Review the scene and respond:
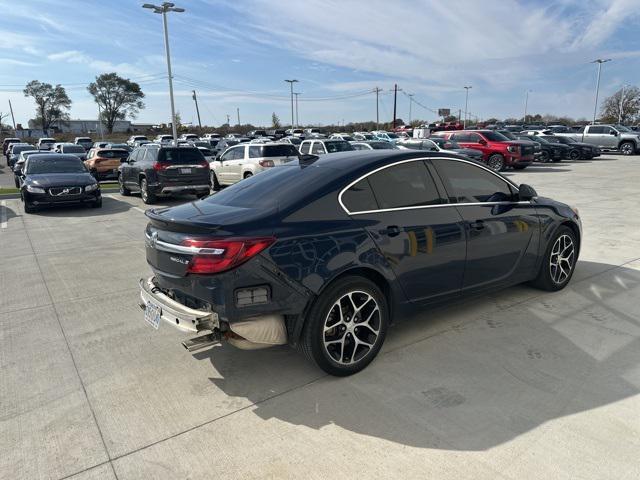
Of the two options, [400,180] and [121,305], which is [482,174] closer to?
[400,180]

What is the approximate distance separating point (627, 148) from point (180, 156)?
99.6 ft

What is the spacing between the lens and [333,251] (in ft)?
10.5

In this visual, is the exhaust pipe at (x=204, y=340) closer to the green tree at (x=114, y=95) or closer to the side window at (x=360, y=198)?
the side window at (x=360, y=198)

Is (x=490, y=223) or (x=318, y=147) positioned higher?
(x=318, y=147)

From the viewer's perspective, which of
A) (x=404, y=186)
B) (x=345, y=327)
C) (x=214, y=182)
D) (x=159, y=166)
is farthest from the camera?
(x=214, y=182)

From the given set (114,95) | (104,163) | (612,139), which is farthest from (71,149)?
(114,95)

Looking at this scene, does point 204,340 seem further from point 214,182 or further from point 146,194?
point 214,182

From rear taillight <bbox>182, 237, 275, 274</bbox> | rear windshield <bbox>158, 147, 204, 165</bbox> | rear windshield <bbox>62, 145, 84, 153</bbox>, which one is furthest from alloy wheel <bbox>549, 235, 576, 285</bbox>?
rear windshield <bbox>62, 145, 84, 153</bbox>

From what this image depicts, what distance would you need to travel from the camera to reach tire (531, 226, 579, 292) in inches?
192

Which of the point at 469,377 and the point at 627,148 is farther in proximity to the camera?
the point at 627,148

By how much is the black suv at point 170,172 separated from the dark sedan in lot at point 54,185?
1.42m

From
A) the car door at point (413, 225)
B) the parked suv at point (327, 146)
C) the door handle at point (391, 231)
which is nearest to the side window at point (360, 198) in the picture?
the car door at point (413, 225)

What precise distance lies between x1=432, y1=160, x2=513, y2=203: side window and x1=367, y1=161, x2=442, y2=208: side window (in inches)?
7.5

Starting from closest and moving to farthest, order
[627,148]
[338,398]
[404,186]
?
[338,398] < [404,186] < [627,148]
